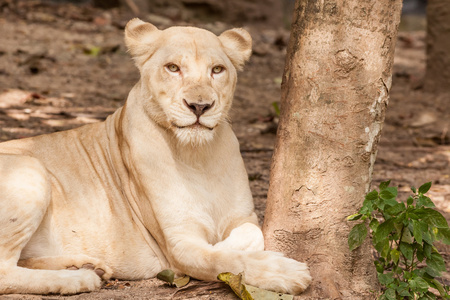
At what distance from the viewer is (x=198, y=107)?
337 centimetres

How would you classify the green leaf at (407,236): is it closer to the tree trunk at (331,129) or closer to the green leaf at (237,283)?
the tree trunk at (331,129)

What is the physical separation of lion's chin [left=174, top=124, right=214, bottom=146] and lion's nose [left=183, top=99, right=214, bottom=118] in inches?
3.2

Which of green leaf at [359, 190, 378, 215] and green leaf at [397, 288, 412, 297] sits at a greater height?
green leaf at [359, 190, 378, 215]

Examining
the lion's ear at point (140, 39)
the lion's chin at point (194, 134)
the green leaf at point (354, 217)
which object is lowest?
the green leaf at point (354, 217)

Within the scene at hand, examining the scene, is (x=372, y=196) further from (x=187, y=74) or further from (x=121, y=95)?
(x=121, y=95)

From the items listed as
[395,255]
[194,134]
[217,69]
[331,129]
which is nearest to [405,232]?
[395,255]

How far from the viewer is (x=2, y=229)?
346 cm

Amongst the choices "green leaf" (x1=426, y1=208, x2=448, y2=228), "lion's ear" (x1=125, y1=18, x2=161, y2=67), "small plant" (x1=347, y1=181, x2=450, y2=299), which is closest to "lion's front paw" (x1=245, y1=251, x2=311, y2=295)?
"small plant" (x1=347, y1=181, x2=450, y2=299)

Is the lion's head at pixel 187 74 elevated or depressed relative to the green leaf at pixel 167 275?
elevated

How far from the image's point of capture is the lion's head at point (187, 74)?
11.2ft

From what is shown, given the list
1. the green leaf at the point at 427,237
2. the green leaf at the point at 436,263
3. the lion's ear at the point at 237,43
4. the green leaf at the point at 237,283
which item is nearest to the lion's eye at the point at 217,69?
the lion's ear at the point at 237,43

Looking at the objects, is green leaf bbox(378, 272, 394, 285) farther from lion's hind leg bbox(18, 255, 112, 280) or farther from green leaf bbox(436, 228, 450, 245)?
lion's hind leg bbox(18, 255, 112, 280)

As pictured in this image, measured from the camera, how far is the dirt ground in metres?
5.76

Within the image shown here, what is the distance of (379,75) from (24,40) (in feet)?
24.2
